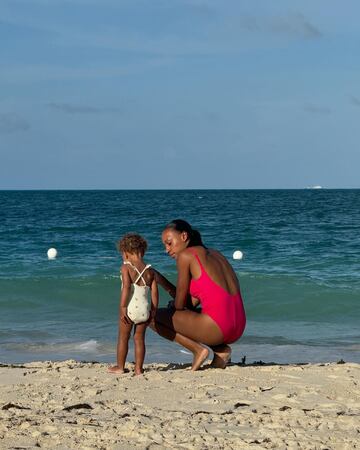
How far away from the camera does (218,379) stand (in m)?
6.35

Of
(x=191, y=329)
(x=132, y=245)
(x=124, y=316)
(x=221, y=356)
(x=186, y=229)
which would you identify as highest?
(x=186, y=229)

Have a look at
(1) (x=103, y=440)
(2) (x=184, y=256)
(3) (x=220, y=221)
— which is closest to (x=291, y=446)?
(1) (x=103, y=440)

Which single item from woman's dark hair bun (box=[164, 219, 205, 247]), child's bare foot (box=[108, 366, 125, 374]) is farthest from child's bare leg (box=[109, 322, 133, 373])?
woman's dark hair bun (box=[164, 219, 205, 247])

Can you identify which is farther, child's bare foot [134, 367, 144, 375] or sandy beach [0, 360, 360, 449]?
child's bare foot [134, 367, 144, 375]

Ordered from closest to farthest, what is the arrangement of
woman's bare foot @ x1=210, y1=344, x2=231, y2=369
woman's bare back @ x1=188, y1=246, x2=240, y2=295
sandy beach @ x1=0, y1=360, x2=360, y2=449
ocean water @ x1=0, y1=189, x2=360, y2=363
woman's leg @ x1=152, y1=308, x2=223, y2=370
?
sandy beach @ x1=0, y1=360, x2=360, y2=449 → woman's bare back @ x1=188, y1=246, x2=240, y2=295 → woman's leg @ x1=152, y1=308, x2=223, y2=370 → woman's bare foot @ x1=210, y1=344, x2=231, y2=369 → ocean water @ x1=0, y1=189, x2=360, y2=363

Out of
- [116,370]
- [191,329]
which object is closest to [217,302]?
[191,329]

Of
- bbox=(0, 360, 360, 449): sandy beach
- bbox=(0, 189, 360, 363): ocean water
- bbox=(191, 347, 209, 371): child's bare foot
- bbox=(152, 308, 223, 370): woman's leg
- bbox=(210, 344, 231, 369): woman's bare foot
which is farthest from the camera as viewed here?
bbox=(0, 189, 360, 363): ocean water

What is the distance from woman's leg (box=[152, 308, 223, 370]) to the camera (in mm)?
6582

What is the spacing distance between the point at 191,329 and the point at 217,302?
0.33 meters

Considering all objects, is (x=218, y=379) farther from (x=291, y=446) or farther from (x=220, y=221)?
(x=220, y=221)

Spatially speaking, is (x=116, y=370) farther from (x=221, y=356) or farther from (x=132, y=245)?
(x=132, y=245)

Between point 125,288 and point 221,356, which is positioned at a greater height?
point 125,288

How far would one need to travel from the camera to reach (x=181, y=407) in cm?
546

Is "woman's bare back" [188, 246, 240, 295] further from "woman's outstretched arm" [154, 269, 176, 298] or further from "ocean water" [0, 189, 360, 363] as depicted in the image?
"ocean water" [0, 189, 360, 363]
